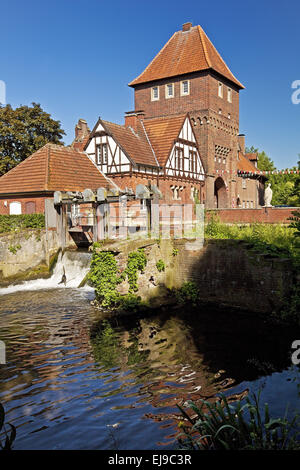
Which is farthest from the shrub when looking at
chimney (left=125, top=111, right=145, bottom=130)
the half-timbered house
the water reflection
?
chimney (left=125, top=111, right=145, bottom=130)

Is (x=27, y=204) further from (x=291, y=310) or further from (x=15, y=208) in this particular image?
(x=291, y=310)

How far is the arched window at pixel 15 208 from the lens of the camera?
23.0m

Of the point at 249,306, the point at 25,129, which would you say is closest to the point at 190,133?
the point at 25,129

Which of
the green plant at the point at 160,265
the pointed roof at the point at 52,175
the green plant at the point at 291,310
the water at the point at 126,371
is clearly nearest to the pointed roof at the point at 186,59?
the pointed roof at the point at 52,175

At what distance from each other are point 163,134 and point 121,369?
25255mm

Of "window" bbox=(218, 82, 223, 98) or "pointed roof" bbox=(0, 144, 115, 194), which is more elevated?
"window" bbox=(218, 82, 223, 98)

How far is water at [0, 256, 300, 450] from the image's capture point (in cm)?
595

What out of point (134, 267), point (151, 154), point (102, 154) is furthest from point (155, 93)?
point (134, 267)

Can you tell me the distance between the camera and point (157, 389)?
24.1ft

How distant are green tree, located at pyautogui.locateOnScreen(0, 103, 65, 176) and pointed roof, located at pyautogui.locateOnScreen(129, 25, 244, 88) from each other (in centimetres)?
1105

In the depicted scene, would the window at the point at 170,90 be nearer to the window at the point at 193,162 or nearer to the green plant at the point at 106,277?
the window at the point at 193,162

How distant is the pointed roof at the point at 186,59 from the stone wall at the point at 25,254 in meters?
24.3

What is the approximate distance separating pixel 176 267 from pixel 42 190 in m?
10.9

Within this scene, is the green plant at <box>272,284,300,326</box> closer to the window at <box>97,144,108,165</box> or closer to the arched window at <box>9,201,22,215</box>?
the arched window at <box>9,201,22,215</box>
